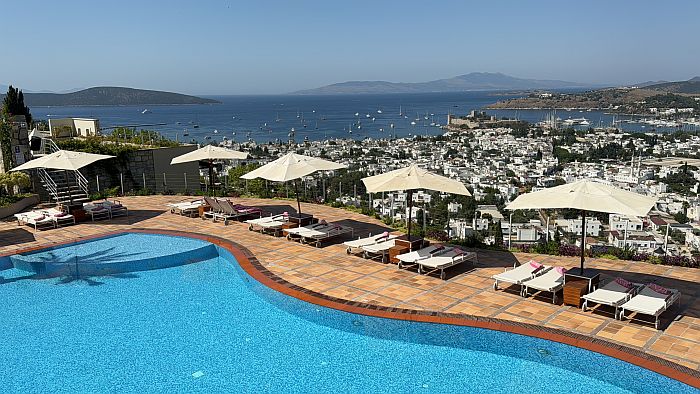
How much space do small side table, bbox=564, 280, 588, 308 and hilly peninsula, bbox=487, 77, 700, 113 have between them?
128382 millimetres

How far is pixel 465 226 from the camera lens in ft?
37.3

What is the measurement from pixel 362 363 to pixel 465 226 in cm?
578

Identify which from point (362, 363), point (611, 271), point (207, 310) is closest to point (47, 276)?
point (207, 310)

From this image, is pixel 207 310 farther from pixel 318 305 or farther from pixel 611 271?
pixel 611 271

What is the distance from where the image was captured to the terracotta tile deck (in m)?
6.54

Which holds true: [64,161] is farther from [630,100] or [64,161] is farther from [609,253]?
[630,100]

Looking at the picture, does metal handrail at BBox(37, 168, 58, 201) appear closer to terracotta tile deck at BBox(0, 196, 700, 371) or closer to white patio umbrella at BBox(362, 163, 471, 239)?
terracotta tile deck at BBox(0, 196, 700, 371)

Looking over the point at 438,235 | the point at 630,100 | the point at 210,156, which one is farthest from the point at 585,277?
the point at 630,100

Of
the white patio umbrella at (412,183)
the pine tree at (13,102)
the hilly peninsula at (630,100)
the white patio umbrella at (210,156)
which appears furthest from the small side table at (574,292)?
the hilly peninsula at (630,100)

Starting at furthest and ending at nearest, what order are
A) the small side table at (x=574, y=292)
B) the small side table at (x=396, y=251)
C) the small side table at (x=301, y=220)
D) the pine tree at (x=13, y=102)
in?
1. the pine tree at (x=13, y=102)
2. the small side table at (x=301, y=220)
3. the small side table at (x=396, y=251)
4. the small side table at (x=574, y=292)

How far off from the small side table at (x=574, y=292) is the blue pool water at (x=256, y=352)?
4.36 ft

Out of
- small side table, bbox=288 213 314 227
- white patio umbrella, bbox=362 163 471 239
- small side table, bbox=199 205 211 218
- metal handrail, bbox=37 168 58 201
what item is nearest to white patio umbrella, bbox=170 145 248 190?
small side table, bbox=199 205 211 218

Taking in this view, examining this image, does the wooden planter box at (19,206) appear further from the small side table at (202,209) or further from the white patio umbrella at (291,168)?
the white patio umbrella at (291,168)

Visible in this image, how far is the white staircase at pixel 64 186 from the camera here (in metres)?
14.4
